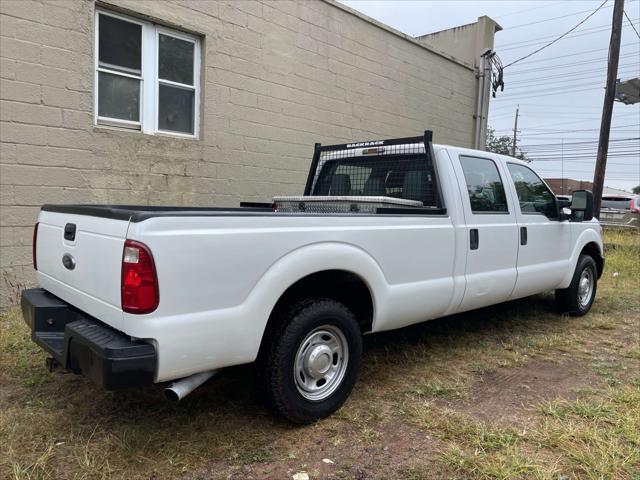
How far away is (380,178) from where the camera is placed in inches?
188

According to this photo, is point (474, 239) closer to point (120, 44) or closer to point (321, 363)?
point (321, 363)

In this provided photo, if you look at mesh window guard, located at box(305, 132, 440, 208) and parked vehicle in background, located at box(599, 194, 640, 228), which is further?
parked vehicle in background, located at box(599, 194, 640, 228)

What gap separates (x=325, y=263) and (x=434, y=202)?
4.91ft

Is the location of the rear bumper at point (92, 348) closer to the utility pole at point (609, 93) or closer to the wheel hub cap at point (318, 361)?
the wheel hub cap at point (318, 361)

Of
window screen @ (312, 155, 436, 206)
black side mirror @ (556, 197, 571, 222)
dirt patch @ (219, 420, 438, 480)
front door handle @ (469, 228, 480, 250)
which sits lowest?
dirt patch @ (219, 420, 438, 480)

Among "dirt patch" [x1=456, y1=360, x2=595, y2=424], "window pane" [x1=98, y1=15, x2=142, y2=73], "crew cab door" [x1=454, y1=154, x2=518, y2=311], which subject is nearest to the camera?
"dirt patch" [x1=456, y1=360, x2=595, y2=424]

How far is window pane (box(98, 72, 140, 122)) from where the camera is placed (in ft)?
20.3

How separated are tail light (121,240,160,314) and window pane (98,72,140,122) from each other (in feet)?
14.3

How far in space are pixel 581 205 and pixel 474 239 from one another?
6.63ft

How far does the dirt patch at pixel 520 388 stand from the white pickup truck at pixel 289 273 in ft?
2.10

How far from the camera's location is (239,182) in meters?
7.59

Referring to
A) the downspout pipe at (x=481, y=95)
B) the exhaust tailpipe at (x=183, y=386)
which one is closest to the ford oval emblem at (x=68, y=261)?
the exhaust tailpipe at (x=183, y=386)

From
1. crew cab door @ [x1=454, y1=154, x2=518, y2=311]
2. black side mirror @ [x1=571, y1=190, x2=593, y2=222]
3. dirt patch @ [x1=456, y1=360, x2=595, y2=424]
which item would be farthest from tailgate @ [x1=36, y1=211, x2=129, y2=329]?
black side mirror @ [x1=571, y1=190, x2=593, y2=222]

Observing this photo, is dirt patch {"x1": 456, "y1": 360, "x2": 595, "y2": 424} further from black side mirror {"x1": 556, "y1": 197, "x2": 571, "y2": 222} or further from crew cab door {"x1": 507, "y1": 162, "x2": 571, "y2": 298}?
black side mirror {"x1": 556, "y1": 197, "x2": 571, "y2": 222}
